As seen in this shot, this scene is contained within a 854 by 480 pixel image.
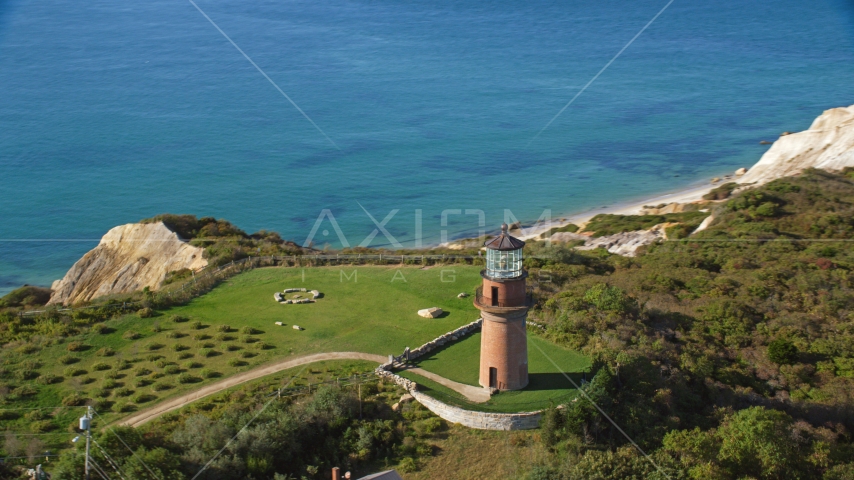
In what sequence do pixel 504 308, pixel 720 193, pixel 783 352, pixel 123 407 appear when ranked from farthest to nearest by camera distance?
pixel 720 193, pixel 783 352, pixel 123 407, pixel 504 308

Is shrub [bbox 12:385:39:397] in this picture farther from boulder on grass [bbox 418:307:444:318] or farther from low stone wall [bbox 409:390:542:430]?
boulder on grass [bbox 418:307:444:318]

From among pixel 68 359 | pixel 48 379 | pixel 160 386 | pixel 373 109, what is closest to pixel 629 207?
pixel 373 109

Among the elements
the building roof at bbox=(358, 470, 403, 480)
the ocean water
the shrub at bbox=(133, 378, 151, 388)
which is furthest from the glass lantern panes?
the ocean water

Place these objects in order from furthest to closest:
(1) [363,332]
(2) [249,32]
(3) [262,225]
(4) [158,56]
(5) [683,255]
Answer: (2) [249,32]
(4) [158,56]
(3) [262,225]
(5) [683,255]
(1) [363,332]

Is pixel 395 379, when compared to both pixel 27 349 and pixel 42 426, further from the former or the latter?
pixel 27 349

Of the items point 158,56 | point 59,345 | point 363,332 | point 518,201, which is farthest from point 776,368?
point 158,56

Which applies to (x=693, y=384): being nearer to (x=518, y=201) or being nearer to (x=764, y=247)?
(x=764, y=247)
